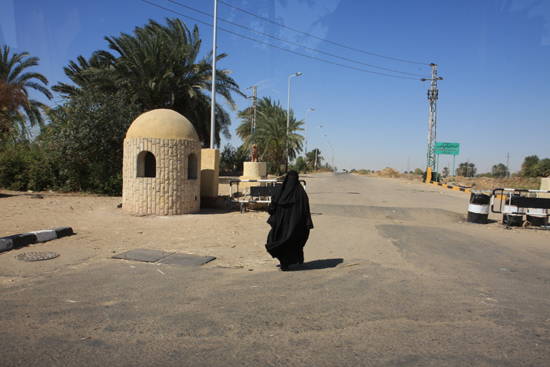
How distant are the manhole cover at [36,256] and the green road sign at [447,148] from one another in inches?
1378

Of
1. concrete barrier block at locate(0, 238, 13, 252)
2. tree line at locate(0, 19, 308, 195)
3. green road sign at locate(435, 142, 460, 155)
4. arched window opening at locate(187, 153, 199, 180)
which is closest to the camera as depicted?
concrete barrier block at locate(0, 238, 13, 252)

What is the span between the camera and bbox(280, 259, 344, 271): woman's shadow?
217 inches

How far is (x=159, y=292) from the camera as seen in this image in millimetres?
4152

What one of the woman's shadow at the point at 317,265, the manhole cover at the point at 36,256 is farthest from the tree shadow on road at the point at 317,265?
the manhole cover at the point at 36,256

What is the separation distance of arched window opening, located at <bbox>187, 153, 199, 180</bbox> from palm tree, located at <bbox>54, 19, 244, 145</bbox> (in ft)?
30.6

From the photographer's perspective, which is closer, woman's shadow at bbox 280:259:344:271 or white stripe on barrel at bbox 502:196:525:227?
woman's shadow at bbox 280:259:344:271

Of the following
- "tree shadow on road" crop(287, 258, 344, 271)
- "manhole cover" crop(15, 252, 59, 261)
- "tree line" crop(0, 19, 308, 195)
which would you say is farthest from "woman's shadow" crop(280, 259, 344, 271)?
"tree line" crop(0, 19, 308, 195)

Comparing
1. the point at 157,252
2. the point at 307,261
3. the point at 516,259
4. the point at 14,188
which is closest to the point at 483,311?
the point at 307,261

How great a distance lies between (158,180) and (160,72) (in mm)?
11625

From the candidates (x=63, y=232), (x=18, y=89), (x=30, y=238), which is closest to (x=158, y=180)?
(x=63, y=232)

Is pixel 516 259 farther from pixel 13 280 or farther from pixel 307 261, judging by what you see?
pixel 13 280

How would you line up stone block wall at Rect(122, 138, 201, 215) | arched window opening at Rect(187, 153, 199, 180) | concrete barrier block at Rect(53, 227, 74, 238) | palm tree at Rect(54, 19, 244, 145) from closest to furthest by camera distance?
concrete barrier block at Rect(53, 227, 74, 238)
stone block wall at Rect(122, 138, 201, 215)
arched window opening at Rect(187, 153, 199, 180)
palm tree at Rect(54, 19, 244, 145)

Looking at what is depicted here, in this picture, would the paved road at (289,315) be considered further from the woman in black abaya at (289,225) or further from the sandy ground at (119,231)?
the sandy ground at (119,231)

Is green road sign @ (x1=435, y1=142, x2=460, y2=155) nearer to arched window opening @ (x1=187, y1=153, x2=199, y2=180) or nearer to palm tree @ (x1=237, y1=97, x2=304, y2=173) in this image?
palm tree @ (x1=237, y1=97, x2=304, y2=173)
